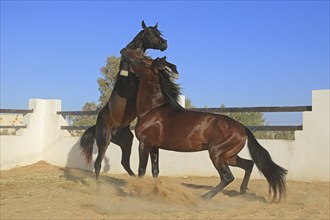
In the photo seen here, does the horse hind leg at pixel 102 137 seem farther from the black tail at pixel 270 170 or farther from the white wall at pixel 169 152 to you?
the black tail at pixel 270 170

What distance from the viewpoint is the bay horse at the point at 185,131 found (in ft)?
19.6

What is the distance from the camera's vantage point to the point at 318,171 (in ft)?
29.2

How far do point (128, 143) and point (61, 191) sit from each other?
166cm

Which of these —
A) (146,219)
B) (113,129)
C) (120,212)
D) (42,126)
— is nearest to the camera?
(146,219)

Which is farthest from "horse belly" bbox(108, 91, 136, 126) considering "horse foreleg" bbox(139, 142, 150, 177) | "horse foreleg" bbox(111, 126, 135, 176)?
"horse foreleg" bbox(139, 142, 150, 177)

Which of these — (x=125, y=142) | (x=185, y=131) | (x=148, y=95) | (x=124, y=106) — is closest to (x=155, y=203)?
(x=185, y=131)

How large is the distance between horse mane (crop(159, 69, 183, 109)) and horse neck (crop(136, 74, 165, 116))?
7 cm

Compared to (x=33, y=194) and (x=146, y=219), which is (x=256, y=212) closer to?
(x=146, y=219)

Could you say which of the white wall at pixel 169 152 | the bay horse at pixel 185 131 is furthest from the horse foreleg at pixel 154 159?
the white wall at pixel 169 152

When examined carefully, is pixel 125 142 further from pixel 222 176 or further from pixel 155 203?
pixel 222 176

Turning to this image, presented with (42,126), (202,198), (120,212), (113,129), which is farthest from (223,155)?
(42,126)

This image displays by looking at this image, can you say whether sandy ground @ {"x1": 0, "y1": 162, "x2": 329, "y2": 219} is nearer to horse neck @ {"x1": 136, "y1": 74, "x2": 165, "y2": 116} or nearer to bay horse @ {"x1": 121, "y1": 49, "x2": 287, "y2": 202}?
bay horse @ {"x1": 121, "y1": 49, "x2": 287, "y2": 202}

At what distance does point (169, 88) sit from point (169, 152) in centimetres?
456

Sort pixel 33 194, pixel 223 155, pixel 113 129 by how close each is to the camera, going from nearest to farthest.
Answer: pixel 223 155 → pixel 33 194 → pixel 113 129
